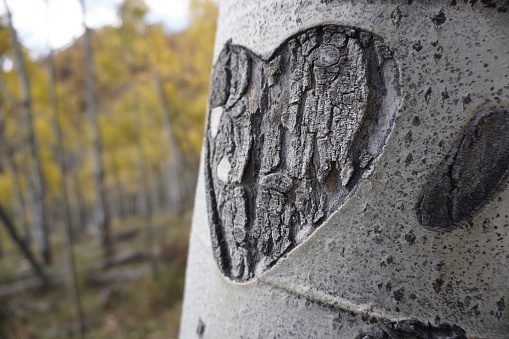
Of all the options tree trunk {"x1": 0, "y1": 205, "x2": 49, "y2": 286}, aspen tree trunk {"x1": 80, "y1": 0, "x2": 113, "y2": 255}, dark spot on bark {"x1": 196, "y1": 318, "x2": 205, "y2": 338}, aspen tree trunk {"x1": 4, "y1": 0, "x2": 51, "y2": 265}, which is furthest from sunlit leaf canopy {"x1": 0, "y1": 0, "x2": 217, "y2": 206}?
dark spot on bark {"x1": 196, "y1": 318, "x2": 205, "y2": 338}

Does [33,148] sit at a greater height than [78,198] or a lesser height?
greater

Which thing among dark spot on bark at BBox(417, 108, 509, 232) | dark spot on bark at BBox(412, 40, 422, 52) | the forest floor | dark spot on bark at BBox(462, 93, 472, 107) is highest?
dark spot on bark at BBox(412, 40, 422, 52)

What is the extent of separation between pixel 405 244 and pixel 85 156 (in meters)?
27.1

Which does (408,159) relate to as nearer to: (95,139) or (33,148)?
(33,148)

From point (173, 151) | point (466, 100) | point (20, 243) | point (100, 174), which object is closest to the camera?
point (466, 100)

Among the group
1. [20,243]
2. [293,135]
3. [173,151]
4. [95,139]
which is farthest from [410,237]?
[173,151]

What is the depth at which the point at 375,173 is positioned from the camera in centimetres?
39

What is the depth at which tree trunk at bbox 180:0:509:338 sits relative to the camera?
365 mm

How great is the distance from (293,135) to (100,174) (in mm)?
8411

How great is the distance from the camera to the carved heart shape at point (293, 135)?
0.40 m

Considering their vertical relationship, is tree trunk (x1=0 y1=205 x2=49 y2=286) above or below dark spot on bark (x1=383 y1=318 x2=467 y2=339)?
below

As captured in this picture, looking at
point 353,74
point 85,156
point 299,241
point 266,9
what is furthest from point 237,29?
point 85,156

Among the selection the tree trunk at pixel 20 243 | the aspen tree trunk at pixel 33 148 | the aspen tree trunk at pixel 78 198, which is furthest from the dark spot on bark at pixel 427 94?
the aspen tree trunk at pixel 78 198

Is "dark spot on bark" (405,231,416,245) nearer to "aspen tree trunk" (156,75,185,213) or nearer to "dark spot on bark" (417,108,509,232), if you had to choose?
"dark spot on bark" (417,108,509,232)
